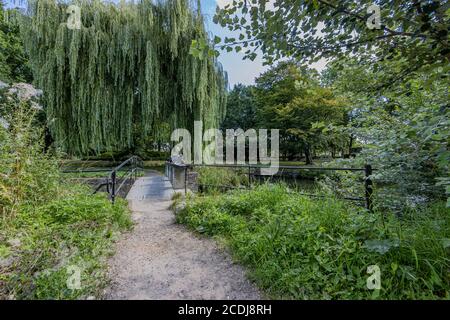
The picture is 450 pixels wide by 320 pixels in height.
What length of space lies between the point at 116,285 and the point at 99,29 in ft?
24.7

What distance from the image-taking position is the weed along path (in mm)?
1832

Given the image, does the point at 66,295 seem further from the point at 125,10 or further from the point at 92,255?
the point at 125,10

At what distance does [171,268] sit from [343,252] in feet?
5.25

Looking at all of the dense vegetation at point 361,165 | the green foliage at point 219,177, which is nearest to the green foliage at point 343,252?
the dense vegetation at point 361,165

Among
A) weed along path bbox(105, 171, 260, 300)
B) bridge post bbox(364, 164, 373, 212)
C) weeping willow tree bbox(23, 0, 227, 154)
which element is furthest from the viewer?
weeping willow tree bbox(23, 0, 227, 154)

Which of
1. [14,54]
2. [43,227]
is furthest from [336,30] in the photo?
[14,54]

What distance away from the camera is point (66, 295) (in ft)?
5.37

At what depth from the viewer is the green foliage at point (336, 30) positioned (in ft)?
4.73

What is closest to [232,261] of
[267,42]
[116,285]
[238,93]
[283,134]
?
[116,285]

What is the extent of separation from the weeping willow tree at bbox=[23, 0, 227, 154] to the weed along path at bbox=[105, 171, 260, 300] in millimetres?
4689

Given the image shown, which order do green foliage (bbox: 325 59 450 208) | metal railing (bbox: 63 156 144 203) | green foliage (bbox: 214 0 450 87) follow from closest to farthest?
green foliage (bbox: 214 0 450 87) → green foliage (bbox: 325 59 450 208) → metal railing (bbox: 63 156 144 203)

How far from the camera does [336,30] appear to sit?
72.5 inches

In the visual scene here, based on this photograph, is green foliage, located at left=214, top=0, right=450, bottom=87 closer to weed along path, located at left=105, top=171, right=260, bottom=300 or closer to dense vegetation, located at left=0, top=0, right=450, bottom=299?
dense vegetation, located at left=0, top=0, right=450, bottom=299

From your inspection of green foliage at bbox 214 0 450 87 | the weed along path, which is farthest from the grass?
green foliage at bbox 214 0 450 87
